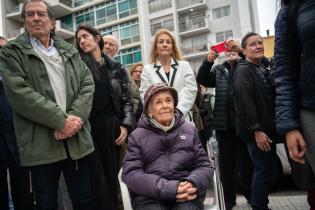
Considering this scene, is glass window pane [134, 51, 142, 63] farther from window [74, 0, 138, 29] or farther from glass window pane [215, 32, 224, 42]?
glass window pane [215, 32, 224, 42]

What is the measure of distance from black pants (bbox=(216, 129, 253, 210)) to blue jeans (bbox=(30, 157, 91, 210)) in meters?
1.92

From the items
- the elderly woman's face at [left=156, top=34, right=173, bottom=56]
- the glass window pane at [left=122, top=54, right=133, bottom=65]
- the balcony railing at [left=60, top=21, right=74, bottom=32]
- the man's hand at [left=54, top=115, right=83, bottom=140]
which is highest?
the balcony railing at [left=60, top=21, right=74, bottom=32]

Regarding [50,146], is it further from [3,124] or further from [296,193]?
[296,193]

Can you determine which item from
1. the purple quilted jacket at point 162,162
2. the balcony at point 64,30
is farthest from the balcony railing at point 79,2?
the purple quilted jacket at point 162,162

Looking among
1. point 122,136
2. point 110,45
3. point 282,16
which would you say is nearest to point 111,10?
point 110,45

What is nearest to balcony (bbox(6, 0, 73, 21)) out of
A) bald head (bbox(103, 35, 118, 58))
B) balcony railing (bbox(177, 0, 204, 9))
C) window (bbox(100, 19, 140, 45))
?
window (bbox(100, 19, 140, 45))

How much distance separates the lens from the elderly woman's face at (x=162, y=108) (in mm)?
2703

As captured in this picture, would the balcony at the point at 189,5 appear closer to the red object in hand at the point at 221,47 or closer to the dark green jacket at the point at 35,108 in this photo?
the red object in hand at the point at 221,47

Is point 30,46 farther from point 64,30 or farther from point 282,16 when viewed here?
point 64,30

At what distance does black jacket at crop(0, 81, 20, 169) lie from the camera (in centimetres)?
301

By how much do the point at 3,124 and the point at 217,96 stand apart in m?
2.46

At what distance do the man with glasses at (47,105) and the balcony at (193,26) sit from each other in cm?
2846

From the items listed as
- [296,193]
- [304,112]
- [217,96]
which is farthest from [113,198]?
[296,193]

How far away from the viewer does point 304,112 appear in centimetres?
175
